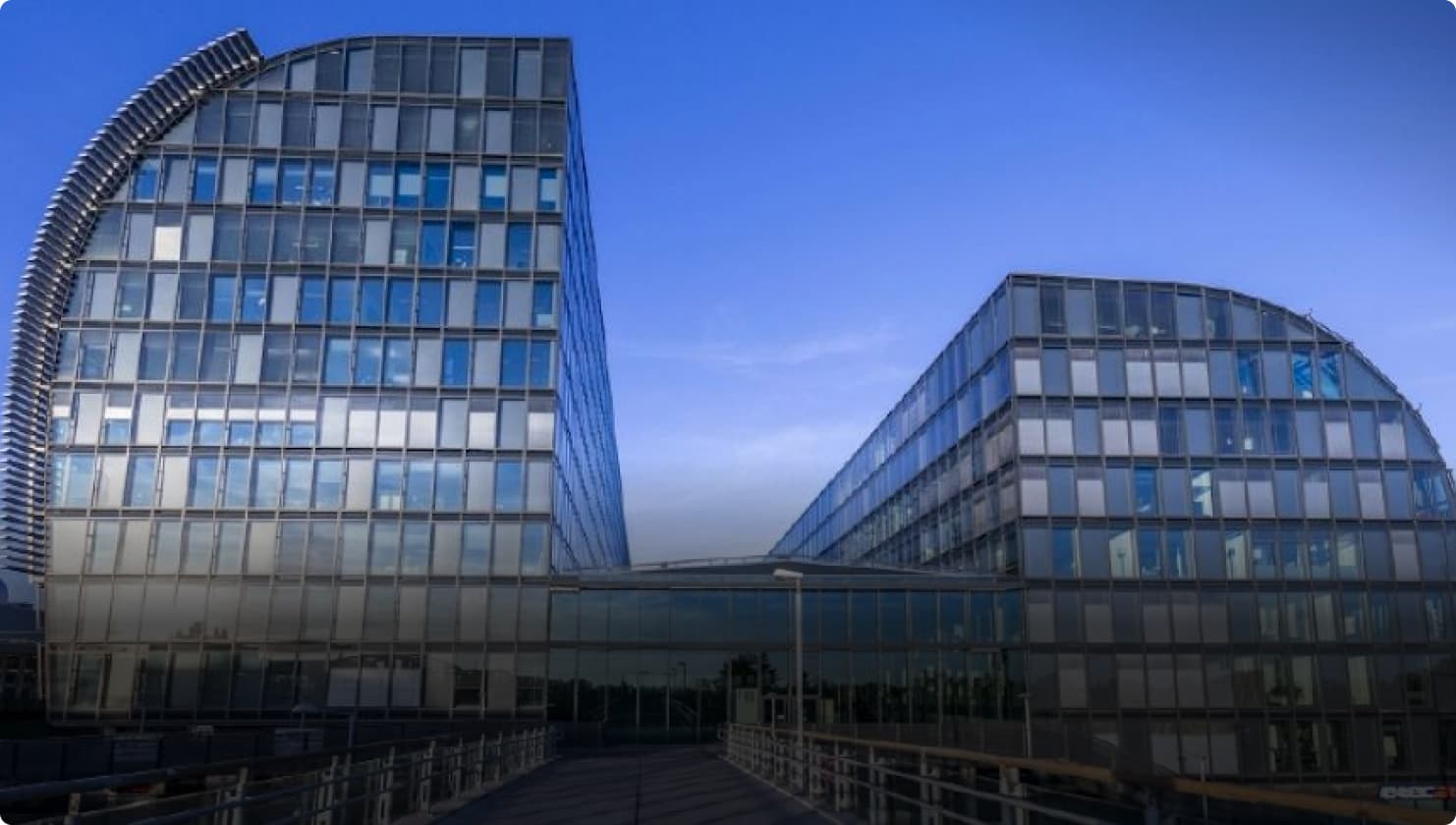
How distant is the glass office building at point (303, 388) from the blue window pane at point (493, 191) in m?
0.08

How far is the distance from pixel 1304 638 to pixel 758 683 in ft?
68.7

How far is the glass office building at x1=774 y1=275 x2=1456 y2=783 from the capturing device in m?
49.3

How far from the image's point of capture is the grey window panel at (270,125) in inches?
1959

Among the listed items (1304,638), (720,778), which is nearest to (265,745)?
(720,778)

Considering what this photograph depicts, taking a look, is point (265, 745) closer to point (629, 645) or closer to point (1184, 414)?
point (629, 645)

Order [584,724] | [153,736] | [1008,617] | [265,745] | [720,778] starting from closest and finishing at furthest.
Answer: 1. [265,745]
2. [153,736]
3. [720,778]
4. [584,724]
5. [1008,617]

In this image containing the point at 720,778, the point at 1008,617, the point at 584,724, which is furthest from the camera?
the point at 1008,617

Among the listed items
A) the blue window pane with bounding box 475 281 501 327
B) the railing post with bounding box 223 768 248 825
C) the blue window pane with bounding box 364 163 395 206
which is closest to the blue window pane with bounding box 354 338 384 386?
the blue window pane with bounding box 475 281 501 327

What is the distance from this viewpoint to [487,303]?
48781mm

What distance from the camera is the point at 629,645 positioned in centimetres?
4878

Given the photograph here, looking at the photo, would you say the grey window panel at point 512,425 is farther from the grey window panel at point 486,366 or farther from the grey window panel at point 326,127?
the grey window panel at point 326,127

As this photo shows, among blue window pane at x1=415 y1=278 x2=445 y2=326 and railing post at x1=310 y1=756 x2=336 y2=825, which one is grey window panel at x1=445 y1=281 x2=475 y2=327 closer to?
blue window pane at x1=415 y1=278 x2=445 y2=326

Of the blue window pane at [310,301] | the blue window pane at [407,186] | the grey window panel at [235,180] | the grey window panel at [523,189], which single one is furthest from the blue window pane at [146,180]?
the grey window panel at [523,189]

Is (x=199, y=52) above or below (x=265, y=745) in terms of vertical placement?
above
